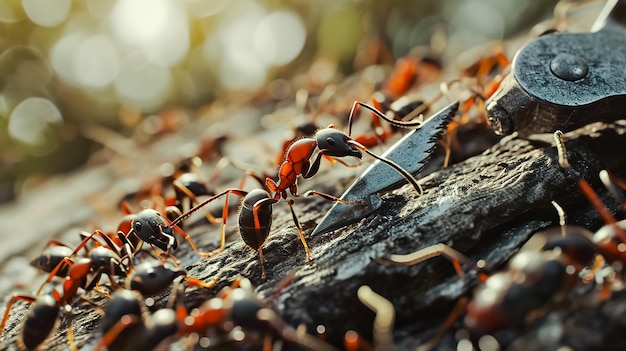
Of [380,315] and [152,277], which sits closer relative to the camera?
[380,315]

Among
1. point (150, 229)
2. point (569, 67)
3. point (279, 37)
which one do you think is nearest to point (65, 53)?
point (279, 37)

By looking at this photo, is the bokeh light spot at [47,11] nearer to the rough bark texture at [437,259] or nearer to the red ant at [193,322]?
the rough bark texture at [437,259]

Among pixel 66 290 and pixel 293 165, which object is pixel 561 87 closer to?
pixel 293 165

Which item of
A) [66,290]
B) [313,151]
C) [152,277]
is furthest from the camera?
[313,151]

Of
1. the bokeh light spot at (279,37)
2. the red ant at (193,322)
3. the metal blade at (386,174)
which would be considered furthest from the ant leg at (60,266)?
the bokeh light spot at (279,37)

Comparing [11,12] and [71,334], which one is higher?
[11,12]

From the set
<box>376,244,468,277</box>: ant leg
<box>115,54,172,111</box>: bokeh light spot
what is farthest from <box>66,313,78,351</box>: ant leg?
<box>115,54,172,111</box>: bokeh light spot

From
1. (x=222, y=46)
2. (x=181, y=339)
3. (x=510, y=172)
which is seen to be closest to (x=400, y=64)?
(x=510, y=172)
